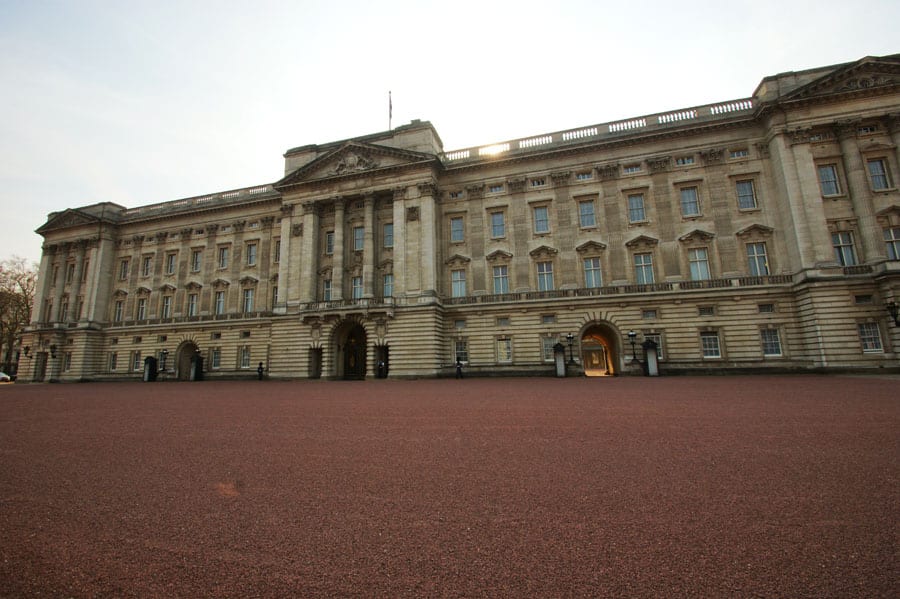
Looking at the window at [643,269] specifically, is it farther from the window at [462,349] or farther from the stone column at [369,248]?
the stone column at [369,248]

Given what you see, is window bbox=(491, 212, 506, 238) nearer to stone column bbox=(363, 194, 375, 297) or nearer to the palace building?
the palace building

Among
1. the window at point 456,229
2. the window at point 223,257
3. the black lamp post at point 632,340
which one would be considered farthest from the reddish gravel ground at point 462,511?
the window at point 223,257

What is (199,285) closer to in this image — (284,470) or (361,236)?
(361,236)

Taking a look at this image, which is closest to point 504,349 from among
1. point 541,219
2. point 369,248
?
point 541,219

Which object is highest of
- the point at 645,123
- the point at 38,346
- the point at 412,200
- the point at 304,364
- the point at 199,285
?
the point at 645,123

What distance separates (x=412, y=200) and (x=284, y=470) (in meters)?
31.7

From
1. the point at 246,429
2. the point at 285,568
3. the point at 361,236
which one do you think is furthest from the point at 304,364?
the point at 285,568

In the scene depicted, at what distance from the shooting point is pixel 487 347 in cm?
3403

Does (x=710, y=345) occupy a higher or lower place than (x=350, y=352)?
lower

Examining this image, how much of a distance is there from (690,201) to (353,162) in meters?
28.7

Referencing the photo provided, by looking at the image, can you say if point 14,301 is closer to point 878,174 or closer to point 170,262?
point 170,262

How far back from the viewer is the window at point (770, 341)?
94.6 feet

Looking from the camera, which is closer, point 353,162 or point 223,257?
point 353,162

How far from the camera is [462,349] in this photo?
114ft
